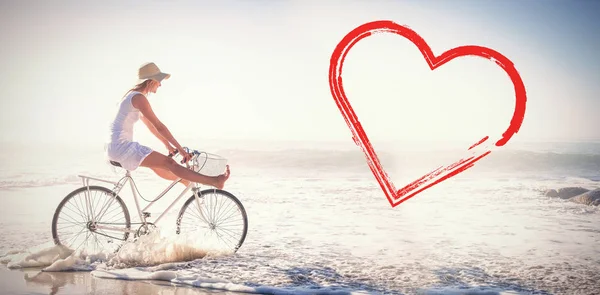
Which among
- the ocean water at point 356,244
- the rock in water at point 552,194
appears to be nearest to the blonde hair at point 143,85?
the ocean water at point 356,244

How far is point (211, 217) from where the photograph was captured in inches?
203

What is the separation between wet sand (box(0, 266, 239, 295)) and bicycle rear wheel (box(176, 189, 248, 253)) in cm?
101

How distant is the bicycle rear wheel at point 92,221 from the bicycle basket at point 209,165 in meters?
0.78

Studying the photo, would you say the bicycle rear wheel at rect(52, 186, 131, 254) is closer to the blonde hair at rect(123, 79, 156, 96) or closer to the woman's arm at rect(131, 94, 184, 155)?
the woman's arm at rect(131, 94, 184, 155)

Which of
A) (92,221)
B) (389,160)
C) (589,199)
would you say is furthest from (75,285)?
(389,160)

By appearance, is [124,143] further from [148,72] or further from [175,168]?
[148,72]

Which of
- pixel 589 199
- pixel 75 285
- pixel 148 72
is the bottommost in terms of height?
pixel 75 285

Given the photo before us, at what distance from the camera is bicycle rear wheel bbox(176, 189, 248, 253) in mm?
5094

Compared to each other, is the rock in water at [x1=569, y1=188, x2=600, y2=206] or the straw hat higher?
the straw hat

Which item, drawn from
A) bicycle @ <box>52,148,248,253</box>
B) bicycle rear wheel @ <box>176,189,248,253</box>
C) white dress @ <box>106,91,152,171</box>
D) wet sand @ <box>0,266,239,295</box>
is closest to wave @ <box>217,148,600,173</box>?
bicycle rear wheel @ <box>176,189,248,253</box>

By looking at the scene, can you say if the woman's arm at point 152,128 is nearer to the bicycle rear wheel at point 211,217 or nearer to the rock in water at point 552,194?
the bicycle rear wheel at point 211,217

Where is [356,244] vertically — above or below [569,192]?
below

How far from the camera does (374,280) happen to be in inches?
176

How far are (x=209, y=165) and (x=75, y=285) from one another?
1.50m
